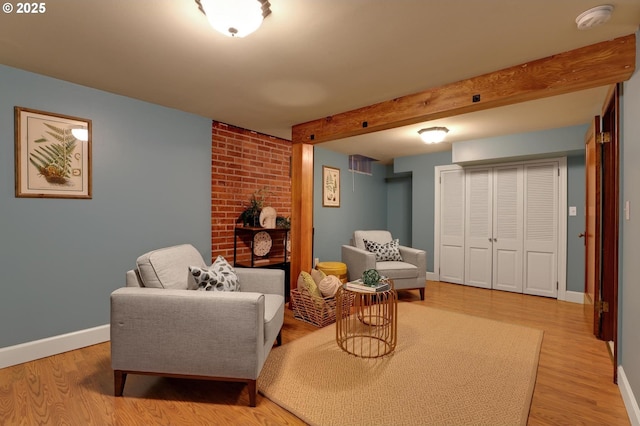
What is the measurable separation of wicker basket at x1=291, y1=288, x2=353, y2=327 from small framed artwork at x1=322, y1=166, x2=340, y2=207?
1.98m

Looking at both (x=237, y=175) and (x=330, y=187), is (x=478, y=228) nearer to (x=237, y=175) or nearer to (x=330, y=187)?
(x=330, y=187)

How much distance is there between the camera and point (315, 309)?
3.09 m

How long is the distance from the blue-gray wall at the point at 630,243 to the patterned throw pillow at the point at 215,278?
2.42 m

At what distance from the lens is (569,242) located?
13.2ft

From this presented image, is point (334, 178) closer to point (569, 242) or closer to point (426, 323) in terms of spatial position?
point (426, 323)

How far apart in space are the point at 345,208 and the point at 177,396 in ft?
12.7

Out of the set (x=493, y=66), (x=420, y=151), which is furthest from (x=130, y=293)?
(x=420, y=151)

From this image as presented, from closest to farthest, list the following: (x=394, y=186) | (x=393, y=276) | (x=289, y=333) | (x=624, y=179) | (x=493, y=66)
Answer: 1. (x=624, y=179)
2. (x=493, y=66)
3. (x=289, y=333)
4. (x=393, y=276)
5. (x=394, y=186)

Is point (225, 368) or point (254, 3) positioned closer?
point (254, 3)

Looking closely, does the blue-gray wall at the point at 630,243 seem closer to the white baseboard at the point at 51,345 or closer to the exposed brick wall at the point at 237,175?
the exposed brick wall at the point at 237,175

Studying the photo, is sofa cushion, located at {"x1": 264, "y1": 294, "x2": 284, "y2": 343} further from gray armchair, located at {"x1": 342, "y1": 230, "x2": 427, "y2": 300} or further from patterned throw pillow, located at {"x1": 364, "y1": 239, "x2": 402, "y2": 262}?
patterned throw pillow, located at {"x1": 364, "y1": 239, "x2": 402, "y2": 262}

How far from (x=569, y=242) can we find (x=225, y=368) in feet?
14.4

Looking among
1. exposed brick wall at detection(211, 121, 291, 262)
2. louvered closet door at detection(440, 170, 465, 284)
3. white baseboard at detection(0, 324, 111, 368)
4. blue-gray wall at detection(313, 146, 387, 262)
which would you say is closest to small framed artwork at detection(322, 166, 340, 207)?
blue-gray wall at detection(313, 146, 387, 262)

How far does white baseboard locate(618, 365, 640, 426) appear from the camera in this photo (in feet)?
5.30
